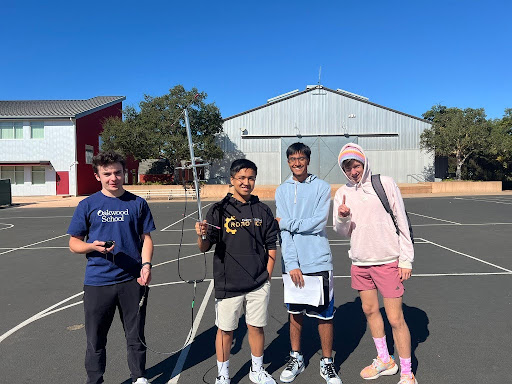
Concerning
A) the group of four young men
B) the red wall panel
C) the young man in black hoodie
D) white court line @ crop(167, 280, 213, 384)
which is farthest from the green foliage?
the young man in black hoodie

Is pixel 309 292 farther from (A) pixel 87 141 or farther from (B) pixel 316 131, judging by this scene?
(A) pixel 87 141

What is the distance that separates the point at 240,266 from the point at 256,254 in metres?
0.15

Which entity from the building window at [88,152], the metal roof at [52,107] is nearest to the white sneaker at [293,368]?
the metal roof at [52,107]

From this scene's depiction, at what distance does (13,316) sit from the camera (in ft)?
15.3

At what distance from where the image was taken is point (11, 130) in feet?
99.4

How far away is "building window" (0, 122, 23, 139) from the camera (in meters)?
30.2

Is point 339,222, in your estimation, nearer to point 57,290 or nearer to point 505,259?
point 57,290

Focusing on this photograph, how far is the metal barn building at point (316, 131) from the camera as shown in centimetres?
3466

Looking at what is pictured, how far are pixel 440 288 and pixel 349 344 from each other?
2473mm

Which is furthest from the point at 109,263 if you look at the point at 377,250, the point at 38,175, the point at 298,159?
the point at 38,175

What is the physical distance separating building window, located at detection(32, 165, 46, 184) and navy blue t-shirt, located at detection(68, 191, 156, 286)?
105ft

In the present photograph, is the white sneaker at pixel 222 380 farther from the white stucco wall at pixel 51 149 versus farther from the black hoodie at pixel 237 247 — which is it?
the white stucco wall at pixel 51 149

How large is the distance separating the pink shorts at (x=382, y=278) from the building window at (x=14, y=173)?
33773mm

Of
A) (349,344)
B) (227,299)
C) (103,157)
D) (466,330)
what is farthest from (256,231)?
(466,330)
